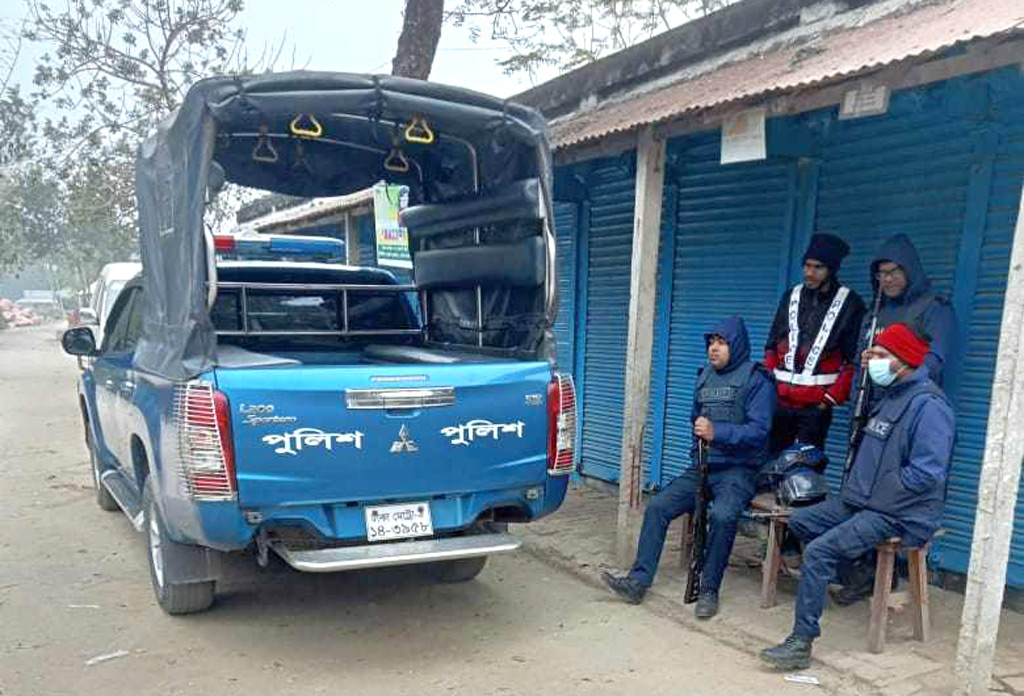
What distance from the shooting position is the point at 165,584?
3.81 m

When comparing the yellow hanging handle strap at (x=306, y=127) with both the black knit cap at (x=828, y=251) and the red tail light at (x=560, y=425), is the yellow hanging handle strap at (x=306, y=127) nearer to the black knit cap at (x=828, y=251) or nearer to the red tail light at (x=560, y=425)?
the red tail light at (x=560, y=425)

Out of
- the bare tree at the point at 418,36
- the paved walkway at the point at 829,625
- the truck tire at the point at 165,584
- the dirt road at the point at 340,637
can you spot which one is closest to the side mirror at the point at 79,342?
the dirt road at the point at 340,637

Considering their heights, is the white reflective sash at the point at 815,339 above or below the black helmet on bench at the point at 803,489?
above

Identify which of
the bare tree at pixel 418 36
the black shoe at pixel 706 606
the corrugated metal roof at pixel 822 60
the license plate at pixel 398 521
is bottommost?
the black shoe at pixel 706 606

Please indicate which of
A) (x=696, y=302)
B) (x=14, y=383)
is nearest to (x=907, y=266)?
(x=696, y=302)

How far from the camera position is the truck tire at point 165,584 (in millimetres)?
3758

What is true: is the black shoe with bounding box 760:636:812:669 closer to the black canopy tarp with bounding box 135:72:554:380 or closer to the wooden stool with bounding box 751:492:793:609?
the wooden stool with bounding box 751:492:793:609

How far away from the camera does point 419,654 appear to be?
360 cm

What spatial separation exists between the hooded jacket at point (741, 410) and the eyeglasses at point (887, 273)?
738mm

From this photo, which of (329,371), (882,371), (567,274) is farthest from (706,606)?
(567,274)

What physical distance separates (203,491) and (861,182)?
4029 millimetres

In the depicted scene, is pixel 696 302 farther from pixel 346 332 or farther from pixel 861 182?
pixel 346 332

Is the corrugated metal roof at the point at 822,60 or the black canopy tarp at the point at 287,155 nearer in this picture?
the corrugated metal roof at the point at 822,60

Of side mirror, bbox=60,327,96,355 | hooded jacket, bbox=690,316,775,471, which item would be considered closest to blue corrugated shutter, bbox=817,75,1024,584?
hooded jacket, bbox=690,316,775,471
